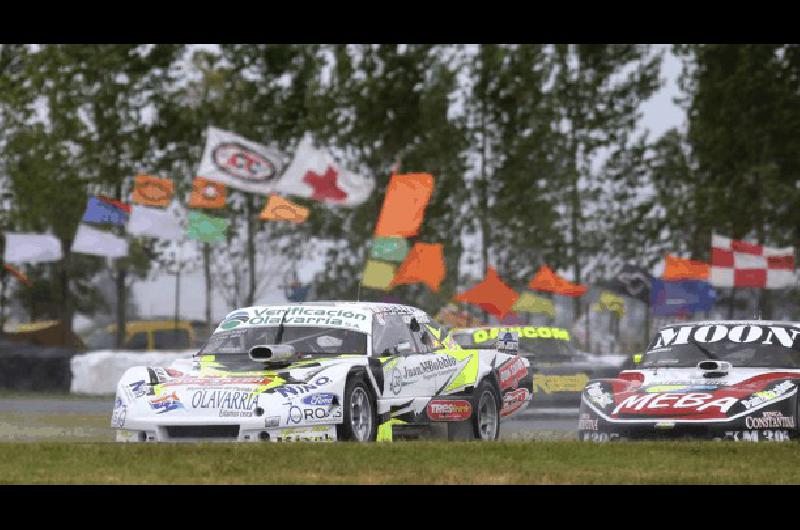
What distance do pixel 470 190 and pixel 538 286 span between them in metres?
14.8

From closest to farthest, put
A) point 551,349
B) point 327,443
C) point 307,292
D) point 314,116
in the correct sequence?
1. point 327,443
2. point 551,349
3. point 307,292
4. point 314,116

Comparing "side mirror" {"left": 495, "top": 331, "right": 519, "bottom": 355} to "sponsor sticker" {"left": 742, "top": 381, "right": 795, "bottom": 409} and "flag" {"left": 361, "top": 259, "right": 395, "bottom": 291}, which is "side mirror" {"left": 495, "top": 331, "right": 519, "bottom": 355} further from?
"flag" {"left": 361, "top": 259, "right": 395, "bottom": 291}

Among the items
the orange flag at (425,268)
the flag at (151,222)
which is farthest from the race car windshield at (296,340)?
the flag at (151,222)

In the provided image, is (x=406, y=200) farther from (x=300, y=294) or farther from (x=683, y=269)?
(x=683, y=269)

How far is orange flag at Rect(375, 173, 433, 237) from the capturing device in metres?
33.3

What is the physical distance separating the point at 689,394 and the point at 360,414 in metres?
3.07

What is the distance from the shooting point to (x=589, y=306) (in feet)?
154

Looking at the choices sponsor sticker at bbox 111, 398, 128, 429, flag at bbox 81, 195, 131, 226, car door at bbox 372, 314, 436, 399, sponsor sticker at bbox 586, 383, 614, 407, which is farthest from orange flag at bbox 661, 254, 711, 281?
sponsor sticker at bbox 111, 398, 128, 429

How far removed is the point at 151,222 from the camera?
37.1m

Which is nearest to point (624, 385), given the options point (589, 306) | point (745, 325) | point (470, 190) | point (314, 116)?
point (745, 325)

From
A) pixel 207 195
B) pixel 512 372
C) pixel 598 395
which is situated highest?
pixel 207 195

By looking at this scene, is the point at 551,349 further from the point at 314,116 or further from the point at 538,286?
the point at 314,116

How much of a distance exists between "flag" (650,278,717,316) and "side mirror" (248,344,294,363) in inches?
1132

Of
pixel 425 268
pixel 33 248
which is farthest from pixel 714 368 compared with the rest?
pixel 33 248
